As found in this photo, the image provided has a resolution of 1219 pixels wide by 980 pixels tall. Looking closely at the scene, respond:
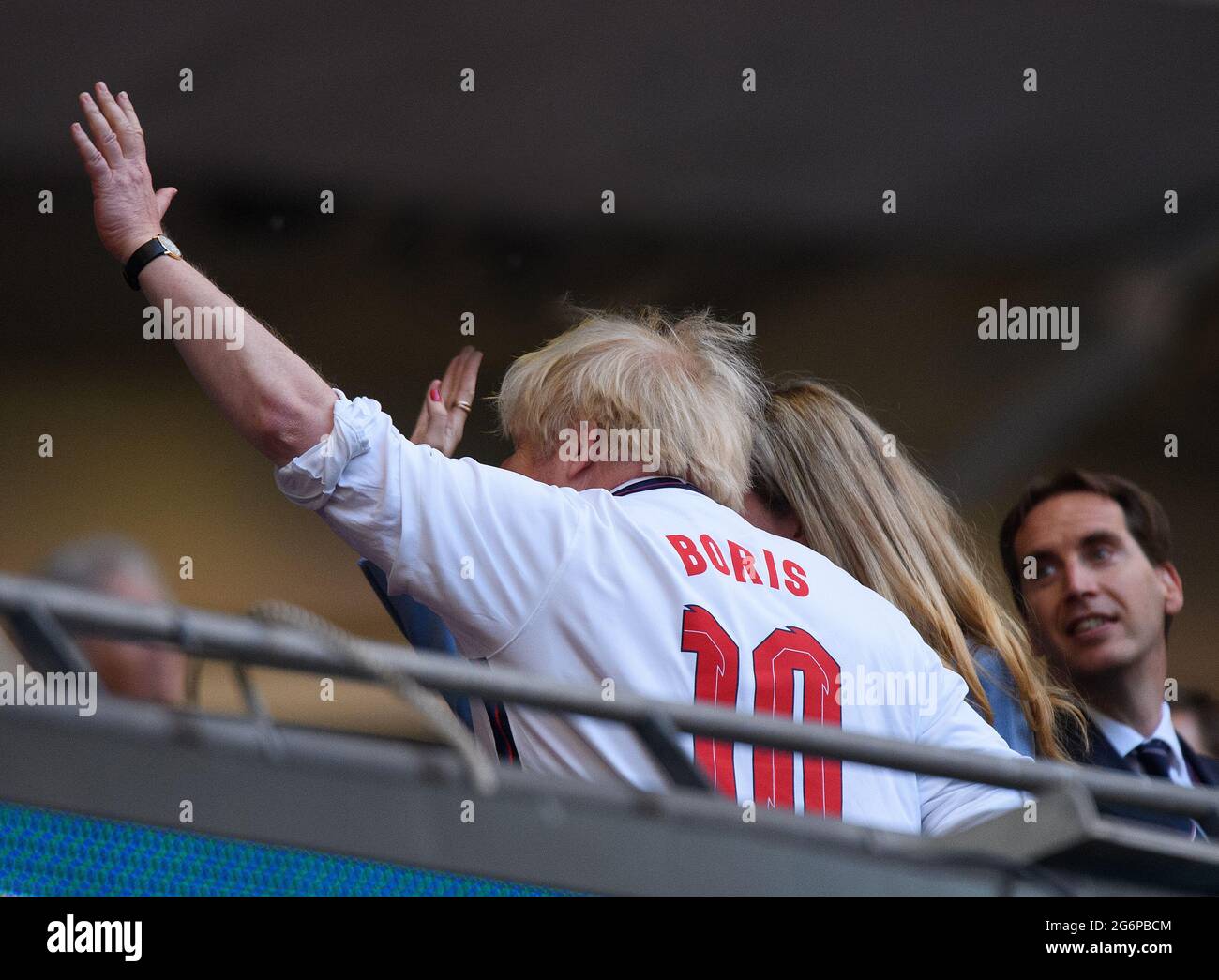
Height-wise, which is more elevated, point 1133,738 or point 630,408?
point 630,408

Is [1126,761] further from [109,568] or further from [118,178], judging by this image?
[109,568]

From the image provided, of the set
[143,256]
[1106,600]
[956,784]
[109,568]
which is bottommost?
[956,784]

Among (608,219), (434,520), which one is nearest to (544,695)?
(434,520)

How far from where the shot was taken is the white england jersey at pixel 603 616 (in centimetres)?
100

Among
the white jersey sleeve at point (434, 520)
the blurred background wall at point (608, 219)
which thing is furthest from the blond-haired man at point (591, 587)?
the blurred background wall at point (608, 219)

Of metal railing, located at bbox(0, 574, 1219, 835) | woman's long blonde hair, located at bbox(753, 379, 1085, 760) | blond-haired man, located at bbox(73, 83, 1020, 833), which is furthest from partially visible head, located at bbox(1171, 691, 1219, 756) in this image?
metal railing, located at bbox(0, 574, 1219, 835)

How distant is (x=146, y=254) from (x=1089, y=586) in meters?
1.30

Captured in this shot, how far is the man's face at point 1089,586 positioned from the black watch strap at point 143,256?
4.21 feet

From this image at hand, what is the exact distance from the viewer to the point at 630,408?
Result: 1.24 m

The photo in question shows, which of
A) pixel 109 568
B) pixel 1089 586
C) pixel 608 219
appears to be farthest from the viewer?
pixel 608 219

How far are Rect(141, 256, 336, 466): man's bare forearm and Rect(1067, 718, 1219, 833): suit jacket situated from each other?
781mm

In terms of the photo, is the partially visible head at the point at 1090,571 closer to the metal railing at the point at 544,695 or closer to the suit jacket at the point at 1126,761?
the suit jacket at the point at 1126,761

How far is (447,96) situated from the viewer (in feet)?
10.4

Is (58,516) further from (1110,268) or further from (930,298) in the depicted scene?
(1110,268)
